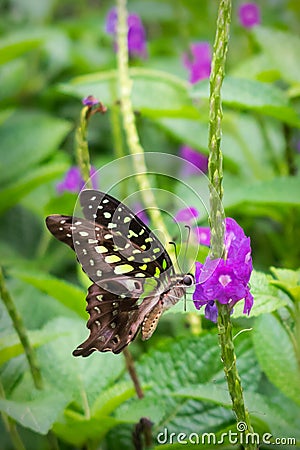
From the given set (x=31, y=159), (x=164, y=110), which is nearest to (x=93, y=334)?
(x=164, y=110)

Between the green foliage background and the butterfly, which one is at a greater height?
the butterfly

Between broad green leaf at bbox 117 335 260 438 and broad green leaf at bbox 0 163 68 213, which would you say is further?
broad green leaf at bbox 0 163 68 213

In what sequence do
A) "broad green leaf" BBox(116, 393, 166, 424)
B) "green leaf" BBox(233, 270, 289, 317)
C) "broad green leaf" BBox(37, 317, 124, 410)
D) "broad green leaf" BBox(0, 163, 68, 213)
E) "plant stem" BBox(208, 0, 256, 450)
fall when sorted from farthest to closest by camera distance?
"broad green leaf" BBox(0, 163, 68, 213) < "broad green leaf" BBox(37, 317, 124, 410) < "broad green leaf" BBox(116, 393, 166, 424) < "green leaf" BBox(233, 270, 289, 317) < "plant stem" BBox(208, 0, 256, 450)

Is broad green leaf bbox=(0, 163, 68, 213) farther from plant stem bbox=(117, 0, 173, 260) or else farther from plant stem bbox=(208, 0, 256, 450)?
plant stem bbox=(208, 0, 256, 450)

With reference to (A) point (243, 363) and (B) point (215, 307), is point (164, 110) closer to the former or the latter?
(A) point (243, 363)

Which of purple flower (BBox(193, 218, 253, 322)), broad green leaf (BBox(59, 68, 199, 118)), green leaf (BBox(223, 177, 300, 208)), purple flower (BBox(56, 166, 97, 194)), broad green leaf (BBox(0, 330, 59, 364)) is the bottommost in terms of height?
purple flower (BBox(56, 166, 97, 194))

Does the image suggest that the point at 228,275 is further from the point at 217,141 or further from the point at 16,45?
the point at 16,45

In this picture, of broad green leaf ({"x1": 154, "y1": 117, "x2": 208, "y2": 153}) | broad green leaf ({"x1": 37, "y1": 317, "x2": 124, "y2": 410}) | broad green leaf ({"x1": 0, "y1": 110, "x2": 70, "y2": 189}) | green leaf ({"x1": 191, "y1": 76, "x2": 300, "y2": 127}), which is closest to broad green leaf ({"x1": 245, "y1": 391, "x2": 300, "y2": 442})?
broad green leaf ({"x1": 37, "y1": 317, "x2": 124, "y2": 410})

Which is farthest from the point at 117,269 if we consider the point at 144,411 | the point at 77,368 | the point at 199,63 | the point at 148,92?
the point at 199,63
